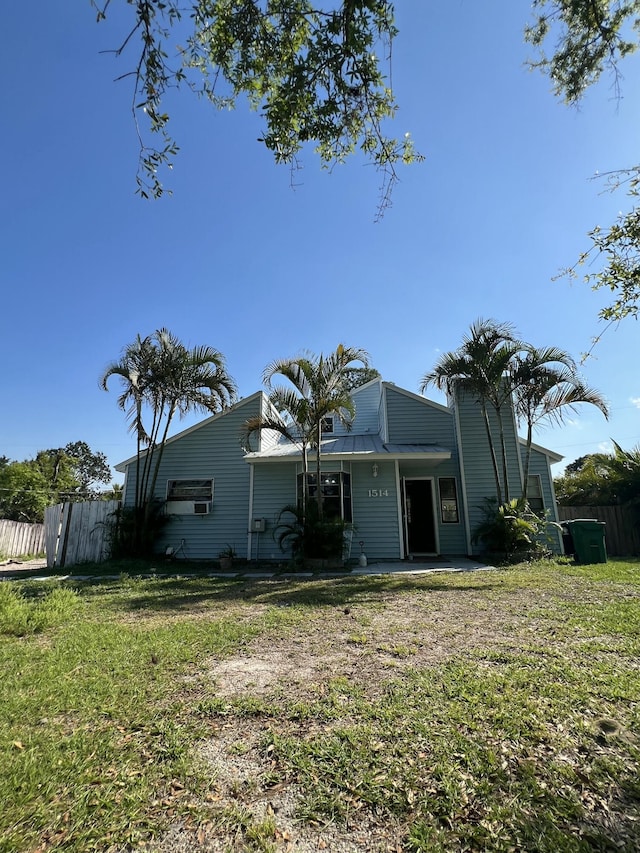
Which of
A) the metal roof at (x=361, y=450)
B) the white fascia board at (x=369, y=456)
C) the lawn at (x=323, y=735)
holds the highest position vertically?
the metal roof at (x=361, y=450)

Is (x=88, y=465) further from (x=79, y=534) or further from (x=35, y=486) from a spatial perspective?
(x=79, y=534)

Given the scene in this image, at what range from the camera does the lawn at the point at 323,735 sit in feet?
5.79

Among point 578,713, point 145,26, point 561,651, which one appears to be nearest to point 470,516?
point 561,651

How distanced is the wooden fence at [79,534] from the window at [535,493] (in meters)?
12.1

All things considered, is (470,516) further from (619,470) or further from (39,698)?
(39,698)

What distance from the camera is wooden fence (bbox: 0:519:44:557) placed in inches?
651

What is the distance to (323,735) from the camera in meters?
2.43

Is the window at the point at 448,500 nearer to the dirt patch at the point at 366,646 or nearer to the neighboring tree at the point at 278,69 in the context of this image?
the dirt patch at the point at 366,646

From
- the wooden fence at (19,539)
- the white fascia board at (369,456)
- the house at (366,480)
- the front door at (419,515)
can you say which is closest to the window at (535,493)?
the house at (366,480)

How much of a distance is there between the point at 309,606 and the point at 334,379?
219 inches

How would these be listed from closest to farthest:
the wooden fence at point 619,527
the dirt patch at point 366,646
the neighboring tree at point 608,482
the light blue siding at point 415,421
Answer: the dirt patch at point 366,646
the light blue siding at point 415,421
the wooden fence at point 619,527
the neighboring tree at point 608,482

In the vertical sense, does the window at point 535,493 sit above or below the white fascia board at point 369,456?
below

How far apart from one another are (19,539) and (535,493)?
19895 mm

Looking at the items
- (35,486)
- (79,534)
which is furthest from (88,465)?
(79,534)
